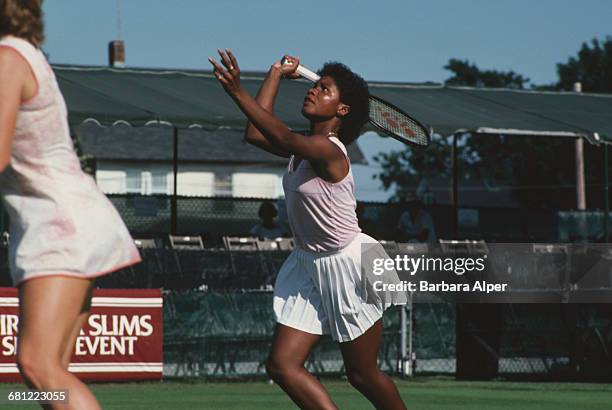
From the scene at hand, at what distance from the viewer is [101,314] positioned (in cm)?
1326

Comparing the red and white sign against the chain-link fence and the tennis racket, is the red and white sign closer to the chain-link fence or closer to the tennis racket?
the chain-link fence

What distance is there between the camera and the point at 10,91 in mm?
4379

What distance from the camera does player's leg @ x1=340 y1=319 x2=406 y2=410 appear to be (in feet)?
22.7

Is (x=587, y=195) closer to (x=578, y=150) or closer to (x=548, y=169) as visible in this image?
(x=548, y=169)

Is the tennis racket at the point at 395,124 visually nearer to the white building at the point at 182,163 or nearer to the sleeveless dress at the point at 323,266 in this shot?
the sleeveless dress at the point at 323,266

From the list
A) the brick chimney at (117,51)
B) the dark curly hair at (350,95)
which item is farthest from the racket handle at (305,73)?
the brick chimney at (117,51)

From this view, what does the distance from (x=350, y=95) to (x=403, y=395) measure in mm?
6380

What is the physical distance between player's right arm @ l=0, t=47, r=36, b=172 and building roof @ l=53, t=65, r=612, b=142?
40.2 feet

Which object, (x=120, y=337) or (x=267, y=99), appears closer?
(x=267, y=99)

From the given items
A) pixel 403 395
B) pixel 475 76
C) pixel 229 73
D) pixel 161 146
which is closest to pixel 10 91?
pixel 229 73

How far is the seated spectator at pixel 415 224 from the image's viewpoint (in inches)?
738

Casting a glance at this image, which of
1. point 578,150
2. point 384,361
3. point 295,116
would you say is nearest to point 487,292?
point 384,361

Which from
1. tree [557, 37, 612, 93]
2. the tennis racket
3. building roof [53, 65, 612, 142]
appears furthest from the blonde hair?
tree [557, 37, 612, 93]

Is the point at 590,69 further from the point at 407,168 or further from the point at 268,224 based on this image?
the point at 268,224
